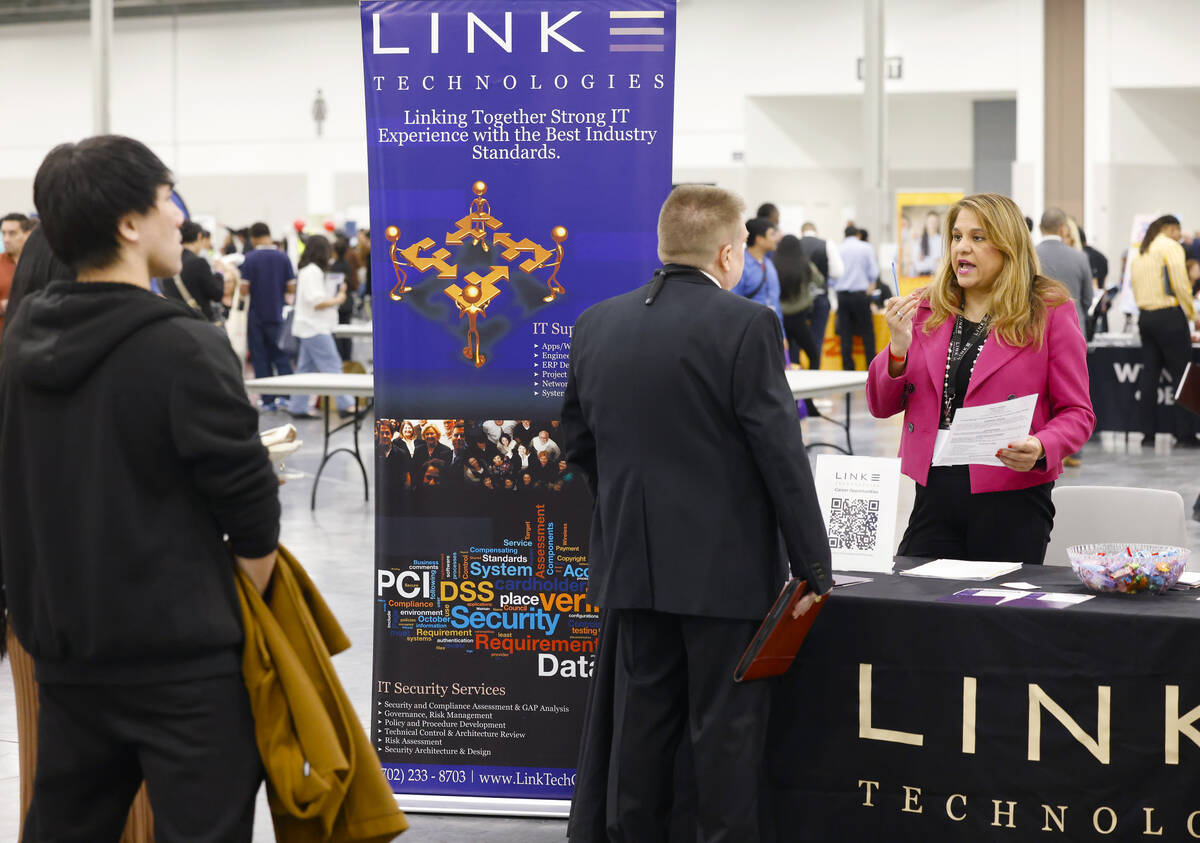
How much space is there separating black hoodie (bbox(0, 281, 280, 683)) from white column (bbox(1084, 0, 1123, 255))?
18320 mm

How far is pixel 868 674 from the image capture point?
2703 mm

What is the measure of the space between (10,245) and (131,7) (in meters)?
15.6

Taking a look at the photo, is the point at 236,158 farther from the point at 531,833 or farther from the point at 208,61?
the point at 531,833

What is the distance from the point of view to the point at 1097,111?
1856 cm

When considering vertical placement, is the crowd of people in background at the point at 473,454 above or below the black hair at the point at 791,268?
below

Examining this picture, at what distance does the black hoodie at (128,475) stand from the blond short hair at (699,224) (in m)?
0.98

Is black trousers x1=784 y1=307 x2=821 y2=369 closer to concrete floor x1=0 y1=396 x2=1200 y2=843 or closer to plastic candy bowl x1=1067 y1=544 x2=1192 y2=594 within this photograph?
concrete floor x1=0 y1=396 x2=1200 y2=843

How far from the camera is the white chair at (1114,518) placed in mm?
3422

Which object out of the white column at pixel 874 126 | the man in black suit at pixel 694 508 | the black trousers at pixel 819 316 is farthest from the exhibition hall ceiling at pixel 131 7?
the man in black suit at pixel 694 508

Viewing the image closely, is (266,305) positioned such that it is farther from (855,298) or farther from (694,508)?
(694,508)

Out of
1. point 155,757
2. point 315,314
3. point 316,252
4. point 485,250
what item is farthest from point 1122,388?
point 155,757

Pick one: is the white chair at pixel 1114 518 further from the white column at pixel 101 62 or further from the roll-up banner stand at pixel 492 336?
the white column at pixel 101 62

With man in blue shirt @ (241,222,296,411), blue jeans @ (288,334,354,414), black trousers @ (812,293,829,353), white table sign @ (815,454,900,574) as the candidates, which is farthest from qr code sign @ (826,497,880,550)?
man in blue shirt @ (241,222,296,411)

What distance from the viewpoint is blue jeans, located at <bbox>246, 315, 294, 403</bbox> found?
11688 mm
